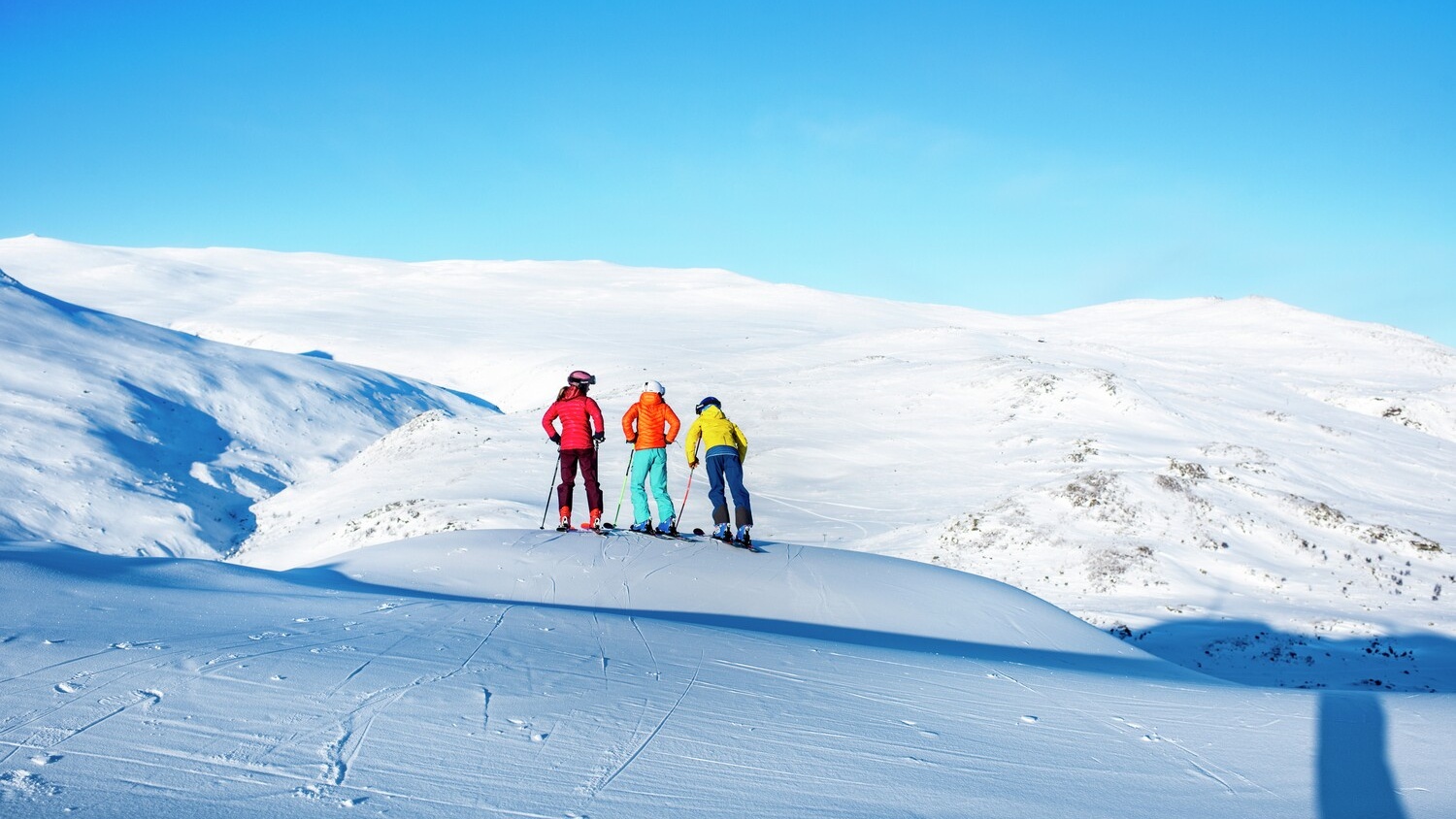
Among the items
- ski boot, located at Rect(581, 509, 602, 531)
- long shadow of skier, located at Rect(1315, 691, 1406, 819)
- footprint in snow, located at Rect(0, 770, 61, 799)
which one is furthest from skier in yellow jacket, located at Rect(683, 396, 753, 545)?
footprint in snow, located at Rect(0, 770, 61, 799)

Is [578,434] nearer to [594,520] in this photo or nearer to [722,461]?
[594,520]

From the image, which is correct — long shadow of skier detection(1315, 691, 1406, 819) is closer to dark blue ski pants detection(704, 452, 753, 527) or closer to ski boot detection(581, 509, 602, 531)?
dark blue ski pants detection(704, 452, 753, 527)

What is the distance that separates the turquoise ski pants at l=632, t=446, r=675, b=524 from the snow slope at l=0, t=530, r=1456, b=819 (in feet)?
12.6

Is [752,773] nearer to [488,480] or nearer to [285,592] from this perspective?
[285,592]

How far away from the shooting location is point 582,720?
491cm

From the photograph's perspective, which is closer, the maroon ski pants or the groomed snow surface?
the groomed snow surface

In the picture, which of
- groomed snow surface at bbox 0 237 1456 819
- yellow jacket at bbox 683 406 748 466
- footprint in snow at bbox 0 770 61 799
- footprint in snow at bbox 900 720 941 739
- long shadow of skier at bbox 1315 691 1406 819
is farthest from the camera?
yellow jacket at bbox 683 406 748 466

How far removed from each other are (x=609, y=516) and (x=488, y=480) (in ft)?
13.8

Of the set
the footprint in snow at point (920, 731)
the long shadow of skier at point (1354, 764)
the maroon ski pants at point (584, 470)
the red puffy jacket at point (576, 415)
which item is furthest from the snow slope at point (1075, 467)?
the footprint in snow at point (920, 731)

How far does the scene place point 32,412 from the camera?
82.3 ft

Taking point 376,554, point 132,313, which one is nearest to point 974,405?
point 376,554

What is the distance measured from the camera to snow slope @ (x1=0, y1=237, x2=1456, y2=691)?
18.2 meters

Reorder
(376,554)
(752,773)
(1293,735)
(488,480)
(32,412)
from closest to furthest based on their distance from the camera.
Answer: (752,773) → (1293,735) → (376,554) → (488,480) → (32,412)

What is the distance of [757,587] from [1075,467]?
57.7 feet
